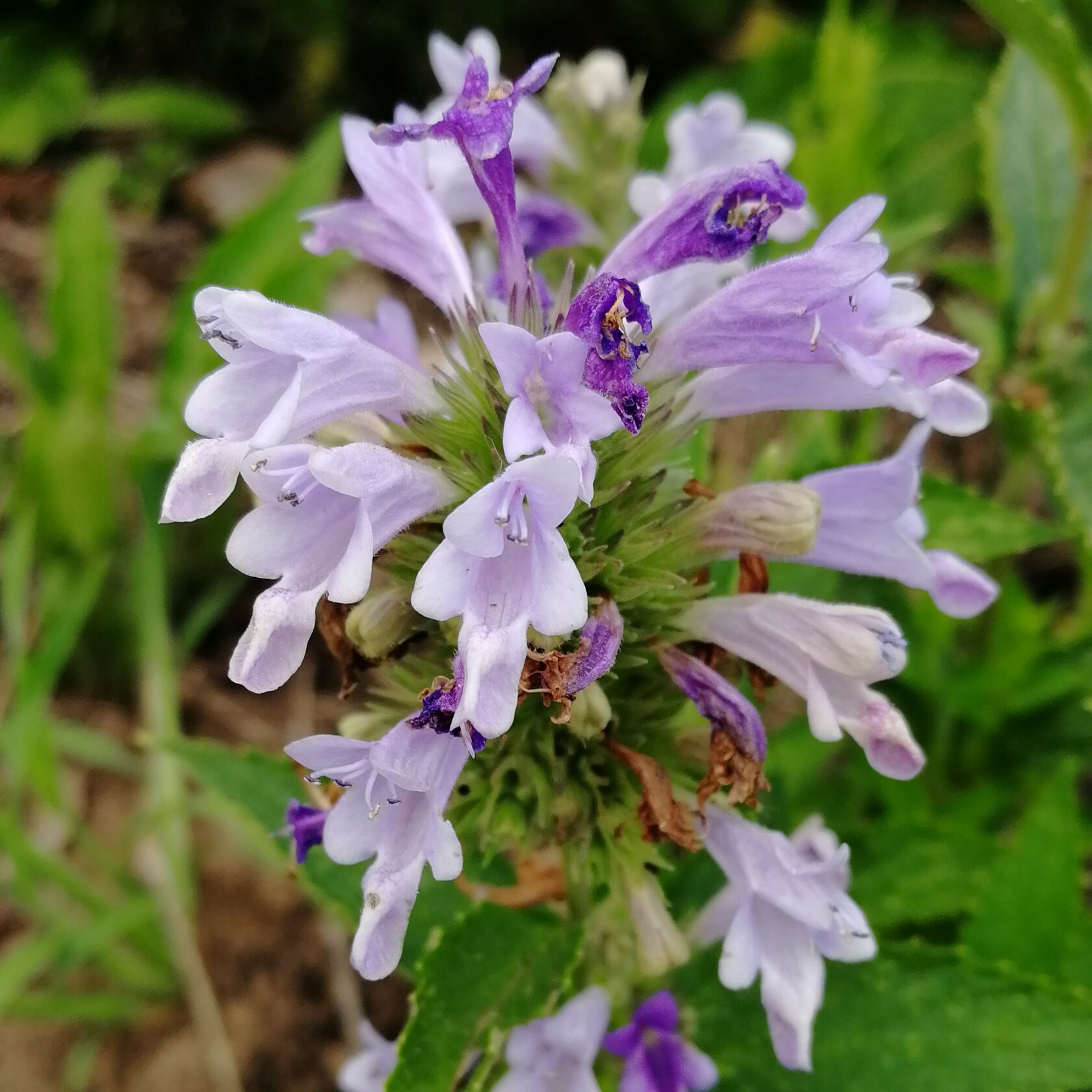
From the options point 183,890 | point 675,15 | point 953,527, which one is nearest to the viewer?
point 953,527

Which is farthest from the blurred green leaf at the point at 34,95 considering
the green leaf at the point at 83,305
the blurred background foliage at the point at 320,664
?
the green leaf at the point at 83,305

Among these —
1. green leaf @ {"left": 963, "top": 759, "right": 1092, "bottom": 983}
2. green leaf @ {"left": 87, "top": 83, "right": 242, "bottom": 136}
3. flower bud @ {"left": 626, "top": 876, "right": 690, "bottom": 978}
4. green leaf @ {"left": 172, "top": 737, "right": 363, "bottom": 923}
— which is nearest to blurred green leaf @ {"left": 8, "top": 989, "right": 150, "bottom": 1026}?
green leaf @ {"left": 172, "top": 737, "right": 363, "bottom": 923}

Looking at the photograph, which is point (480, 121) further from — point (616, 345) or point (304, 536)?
point (304, 536)

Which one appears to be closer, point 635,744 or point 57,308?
point 635,744

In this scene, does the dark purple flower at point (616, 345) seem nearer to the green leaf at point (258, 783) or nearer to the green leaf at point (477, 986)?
the green leaf at point (477, 986)

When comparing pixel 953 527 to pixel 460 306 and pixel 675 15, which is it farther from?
pixel 675 15

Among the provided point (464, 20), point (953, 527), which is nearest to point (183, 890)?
point (953, 527)

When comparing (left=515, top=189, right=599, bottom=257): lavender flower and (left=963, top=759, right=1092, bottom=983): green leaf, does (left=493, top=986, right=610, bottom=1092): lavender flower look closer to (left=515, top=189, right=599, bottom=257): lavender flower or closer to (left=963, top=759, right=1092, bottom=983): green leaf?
(left=963, top=759, right=1092, bottom=983): green leaf
